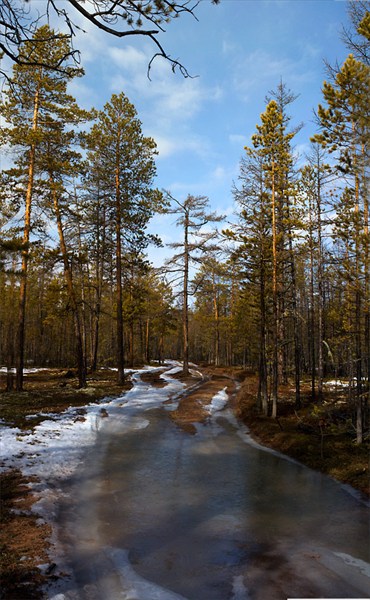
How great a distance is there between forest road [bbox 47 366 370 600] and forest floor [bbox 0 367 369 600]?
1.43 ft

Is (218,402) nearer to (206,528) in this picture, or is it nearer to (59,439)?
(59,439)

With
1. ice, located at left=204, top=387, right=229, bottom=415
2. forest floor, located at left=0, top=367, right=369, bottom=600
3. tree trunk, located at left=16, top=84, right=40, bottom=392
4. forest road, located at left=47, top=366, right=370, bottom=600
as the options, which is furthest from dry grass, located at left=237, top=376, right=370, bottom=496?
tree trunk, located at left=16, top=84, right=40, bottom=392

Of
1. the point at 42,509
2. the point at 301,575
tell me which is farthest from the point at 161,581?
the point at 42,509

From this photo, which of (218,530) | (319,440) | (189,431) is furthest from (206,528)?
(189,431)

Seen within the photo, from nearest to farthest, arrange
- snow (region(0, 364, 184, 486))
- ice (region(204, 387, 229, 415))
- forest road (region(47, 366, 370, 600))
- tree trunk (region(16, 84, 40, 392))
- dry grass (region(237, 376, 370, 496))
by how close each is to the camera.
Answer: forest road (region(47, 366, 370, 600)), snow (region(0, 364, 184, 486)), dry grass (region(237, 376, 370, 496)), ice (region(204, 387, 229, 415)), tree trunk (region(16, 84, 40, 392))

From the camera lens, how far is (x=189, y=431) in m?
13.5

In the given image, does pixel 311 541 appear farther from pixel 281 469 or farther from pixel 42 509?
pixel 42 509

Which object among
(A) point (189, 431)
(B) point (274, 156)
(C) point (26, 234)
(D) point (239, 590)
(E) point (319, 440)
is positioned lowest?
(A) point (189, 431)

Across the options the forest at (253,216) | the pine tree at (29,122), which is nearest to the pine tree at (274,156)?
the forest at (253,216)

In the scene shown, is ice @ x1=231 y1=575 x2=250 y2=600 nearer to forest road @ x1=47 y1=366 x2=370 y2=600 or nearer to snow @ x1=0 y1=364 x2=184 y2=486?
forest road @ x1=47 y1=366 x2=370 y2=600

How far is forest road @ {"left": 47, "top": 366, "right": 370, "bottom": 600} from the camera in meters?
4.80

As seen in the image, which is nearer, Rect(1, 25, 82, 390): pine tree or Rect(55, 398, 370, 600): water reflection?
Rect(55, 398, 370, 600): water reflection

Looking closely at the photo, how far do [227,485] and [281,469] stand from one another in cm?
207

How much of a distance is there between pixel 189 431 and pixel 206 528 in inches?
284
